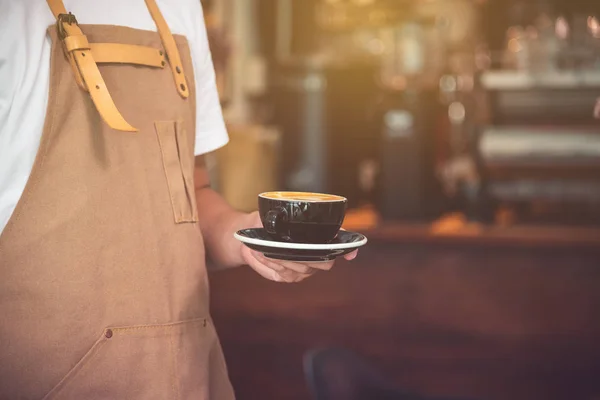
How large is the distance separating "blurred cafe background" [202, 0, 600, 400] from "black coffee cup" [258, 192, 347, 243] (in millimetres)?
623

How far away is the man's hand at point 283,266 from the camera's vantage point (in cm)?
118

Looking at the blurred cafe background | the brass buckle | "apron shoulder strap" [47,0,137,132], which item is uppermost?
the brass buckle

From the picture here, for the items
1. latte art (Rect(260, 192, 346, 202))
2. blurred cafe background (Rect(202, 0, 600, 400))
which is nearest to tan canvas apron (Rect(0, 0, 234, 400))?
latte art (Rect(260, 192, 346, 202))

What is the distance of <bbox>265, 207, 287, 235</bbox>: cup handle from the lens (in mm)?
1153

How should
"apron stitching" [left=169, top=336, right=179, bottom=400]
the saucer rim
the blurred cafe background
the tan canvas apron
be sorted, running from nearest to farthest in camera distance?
the saucer rim, the tan canvas apron, "apron stitching" [left=169, top=336, right=179, bottom=400], the blurred cafe background

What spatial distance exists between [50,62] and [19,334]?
414 millimetres

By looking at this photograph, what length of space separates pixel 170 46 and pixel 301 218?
450 millimetres

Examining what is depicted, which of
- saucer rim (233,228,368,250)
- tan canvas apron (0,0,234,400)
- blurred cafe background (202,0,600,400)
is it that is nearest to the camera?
saucer rim (233,228,368,250)

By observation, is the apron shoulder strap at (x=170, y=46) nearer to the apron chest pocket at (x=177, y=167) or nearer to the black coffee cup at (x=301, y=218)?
the apron chest pocket at (x=177, y=167)

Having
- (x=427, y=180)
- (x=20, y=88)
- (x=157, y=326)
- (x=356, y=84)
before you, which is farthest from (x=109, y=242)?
(x=356, y=84)

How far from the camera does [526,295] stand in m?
3.08

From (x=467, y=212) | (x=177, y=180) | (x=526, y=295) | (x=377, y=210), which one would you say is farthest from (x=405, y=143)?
(x=177, y=180)

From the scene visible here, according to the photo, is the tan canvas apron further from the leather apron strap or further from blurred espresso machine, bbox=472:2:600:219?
blurred espresso machine, bbox=472:2:600:219

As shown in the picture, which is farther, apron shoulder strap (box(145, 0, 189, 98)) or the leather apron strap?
apron shoulder strap (box(145, 0, 189, 98))
